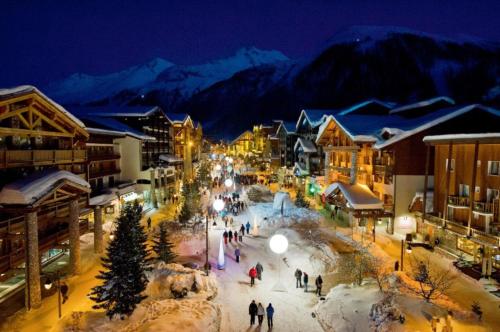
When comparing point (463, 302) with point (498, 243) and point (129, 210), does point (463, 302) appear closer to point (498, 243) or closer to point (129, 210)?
point (498, 243)

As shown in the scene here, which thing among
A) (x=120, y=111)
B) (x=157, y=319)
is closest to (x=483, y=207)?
(x=157, y=319)

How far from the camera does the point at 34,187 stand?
15.1 metres

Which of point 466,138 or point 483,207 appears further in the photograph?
point 466,138

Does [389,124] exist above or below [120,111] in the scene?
below

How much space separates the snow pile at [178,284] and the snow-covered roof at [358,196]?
14384mm

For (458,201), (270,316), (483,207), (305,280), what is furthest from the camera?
(458,201)

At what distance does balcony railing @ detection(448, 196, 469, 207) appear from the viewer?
68.1 feet

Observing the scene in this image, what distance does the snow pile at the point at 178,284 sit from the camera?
52.8ft

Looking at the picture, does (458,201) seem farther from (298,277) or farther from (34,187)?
(34,187)

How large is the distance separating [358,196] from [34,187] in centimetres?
2277

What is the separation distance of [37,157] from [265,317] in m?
13.4

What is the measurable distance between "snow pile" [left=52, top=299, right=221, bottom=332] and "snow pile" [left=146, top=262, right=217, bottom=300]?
38.9 inches

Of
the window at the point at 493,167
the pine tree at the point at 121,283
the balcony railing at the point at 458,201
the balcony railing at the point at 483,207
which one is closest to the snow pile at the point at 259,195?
the balcony railing at the point at 458,201

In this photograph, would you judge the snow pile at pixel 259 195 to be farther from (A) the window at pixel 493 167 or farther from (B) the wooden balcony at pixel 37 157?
(A) the window at pixel 493 167
